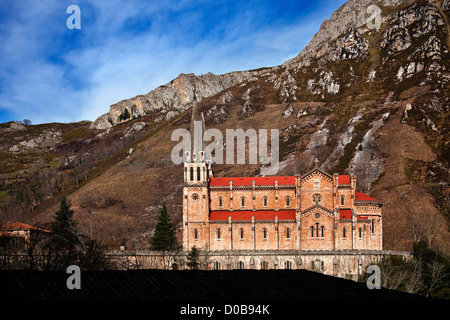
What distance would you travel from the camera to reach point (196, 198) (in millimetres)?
76000

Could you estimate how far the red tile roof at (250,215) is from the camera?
7438cm

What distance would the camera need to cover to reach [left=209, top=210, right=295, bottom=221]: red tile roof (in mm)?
74375

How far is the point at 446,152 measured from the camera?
120938 millimetres

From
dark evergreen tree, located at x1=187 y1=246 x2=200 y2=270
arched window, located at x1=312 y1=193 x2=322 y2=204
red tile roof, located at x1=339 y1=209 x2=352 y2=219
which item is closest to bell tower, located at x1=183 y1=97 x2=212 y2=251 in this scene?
dark evergreen tree, located at x1=187 y1=246 x2=200 y2=270

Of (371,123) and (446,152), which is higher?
(371,123)

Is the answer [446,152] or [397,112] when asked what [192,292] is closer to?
[446,152]

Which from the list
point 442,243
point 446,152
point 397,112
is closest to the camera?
point 442,243

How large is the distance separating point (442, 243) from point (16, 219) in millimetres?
128456

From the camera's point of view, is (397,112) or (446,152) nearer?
(446,152)

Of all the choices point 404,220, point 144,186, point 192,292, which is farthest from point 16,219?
point 192,292

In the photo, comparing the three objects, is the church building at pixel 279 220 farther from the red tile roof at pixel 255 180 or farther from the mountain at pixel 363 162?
the mountain at pixel 363 162

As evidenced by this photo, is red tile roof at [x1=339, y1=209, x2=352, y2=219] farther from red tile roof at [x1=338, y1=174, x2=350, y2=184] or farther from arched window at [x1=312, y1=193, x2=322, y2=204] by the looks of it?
red tile roof at [x1=338, y1=174, x2=350, y2=184]

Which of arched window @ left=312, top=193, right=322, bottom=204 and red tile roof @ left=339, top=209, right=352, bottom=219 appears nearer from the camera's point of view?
red tile roof @ left=339, top=209, right=352, bottom=219

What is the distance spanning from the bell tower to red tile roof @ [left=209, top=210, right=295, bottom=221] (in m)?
2.23
